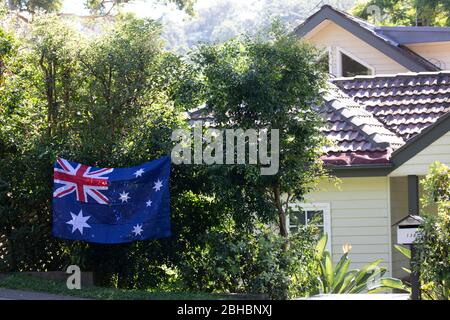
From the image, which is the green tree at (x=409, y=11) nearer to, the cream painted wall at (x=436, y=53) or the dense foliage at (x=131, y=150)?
the cream painted wall at (x=436, y=53)

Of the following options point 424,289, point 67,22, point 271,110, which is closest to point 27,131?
point 67,22

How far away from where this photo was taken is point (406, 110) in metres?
17.5

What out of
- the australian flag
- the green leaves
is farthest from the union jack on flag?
the green leaves

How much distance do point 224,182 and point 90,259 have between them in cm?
262

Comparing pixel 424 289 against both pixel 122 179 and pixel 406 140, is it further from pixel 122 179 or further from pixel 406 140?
pixel 406 140

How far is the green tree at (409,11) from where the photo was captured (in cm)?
3375

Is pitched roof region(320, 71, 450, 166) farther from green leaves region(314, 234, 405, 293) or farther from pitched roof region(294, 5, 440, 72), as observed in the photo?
pitched roof region(294, 5, 440, 72)

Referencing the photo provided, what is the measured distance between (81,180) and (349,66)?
12.0 m

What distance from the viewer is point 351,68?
2348 centimetres

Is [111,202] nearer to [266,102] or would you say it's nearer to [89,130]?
[89,130]

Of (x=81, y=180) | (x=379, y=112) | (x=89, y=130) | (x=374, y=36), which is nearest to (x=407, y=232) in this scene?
(x=81, y=180)

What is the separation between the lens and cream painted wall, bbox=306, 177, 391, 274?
15711 millimetres

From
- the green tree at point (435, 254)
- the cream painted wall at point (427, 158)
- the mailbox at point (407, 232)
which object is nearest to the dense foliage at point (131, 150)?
the mailbox at point (407, 232)

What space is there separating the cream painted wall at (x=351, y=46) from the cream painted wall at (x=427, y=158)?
7.42m
